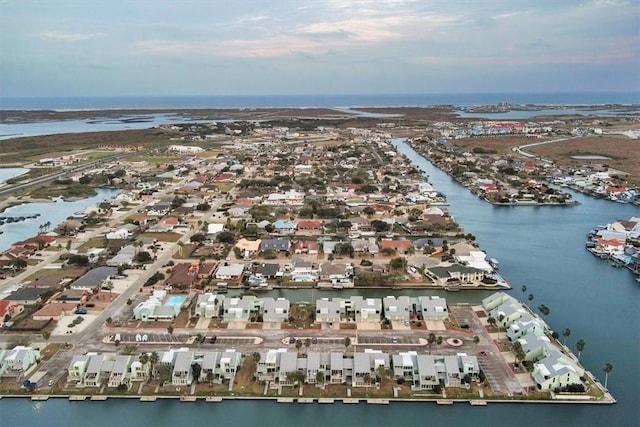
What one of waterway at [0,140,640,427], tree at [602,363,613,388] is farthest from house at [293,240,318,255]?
tree at [602,363,613,388]

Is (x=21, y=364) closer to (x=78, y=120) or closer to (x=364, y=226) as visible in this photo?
(x=364, y=226)

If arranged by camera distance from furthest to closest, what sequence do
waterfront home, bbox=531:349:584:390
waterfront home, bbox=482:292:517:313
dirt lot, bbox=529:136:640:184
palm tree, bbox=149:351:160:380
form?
dirt lot, bbox=529:136:640:184 < waterfront home, bbox=482:292:517:313 < palm tree, bbox=149:351:160:380 < waterfront home, bbox=531:349:584:390

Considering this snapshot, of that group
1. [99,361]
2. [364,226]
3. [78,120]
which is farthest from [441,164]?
[78,120]

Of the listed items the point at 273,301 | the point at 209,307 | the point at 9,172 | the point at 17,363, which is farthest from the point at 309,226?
the point at 9,172

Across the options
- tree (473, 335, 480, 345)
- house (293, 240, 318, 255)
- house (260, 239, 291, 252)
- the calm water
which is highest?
the calm water

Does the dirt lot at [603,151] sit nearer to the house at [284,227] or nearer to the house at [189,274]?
the house at [284,227]

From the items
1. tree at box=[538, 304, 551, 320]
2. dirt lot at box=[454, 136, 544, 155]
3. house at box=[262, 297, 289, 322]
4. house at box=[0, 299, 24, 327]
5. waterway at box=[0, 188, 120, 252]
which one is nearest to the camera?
house at box=[262, 297, 289, 322]

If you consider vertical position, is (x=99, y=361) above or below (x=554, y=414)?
above

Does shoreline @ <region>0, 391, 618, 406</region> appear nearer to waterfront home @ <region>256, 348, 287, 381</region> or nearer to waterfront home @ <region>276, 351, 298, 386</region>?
waterfront home @ <region>276, 351, 298, 386</region>
